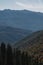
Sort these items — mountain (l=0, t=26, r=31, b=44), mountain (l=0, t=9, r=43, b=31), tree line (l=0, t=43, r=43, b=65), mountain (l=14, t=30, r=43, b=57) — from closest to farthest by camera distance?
tree line (l=0, t=43, r=43, b=65) → mountain (l=14, t=30, r=43, b=57) → mountain (l=0, t=26, r=31, b=44) → mountain (l=0, t=9, r=43, b=31)

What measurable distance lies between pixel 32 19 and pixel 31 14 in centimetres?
367

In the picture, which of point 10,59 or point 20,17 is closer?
point 10,59

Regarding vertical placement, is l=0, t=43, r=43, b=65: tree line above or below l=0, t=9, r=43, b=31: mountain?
below

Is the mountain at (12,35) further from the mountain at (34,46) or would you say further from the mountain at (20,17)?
the mountain at (20,17)

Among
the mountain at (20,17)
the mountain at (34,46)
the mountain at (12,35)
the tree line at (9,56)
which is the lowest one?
the tree line at (9,56)

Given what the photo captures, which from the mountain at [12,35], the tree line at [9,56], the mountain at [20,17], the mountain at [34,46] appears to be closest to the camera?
the tree line at [9,56]

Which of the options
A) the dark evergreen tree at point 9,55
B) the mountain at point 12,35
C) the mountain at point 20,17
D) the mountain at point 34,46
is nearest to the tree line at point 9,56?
the dark evergreen tree at point 9,55

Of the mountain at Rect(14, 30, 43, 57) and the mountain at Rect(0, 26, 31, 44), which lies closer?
the mountain at Rect(14, 30, 43, 57)

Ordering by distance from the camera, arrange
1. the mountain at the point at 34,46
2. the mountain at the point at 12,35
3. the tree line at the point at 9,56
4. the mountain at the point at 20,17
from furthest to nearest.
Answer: the mountain at the point at 20,17 < the mountain at the point at 12,35 < the mountain at the point at 34,46 < the tree line at the point at 9,56

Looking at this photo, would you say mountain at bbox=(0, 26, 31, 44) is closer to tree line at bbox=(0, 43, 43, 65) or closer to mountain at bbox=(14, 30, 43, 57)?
mountain at bbox=(14, 30, 43, 57)

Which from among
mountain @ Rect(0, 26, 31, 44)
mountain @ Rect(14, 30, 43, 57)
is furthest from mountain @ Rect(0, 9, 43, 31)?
mountain @ Rect(14, 30, 43, 57)

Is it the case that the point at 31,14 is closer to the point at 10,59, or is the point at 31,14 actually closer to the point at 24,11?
the point at 24,11

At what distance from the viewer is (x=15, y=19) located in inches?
5664

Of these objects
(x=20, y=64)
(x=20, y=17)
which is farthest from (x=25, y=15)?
(x=20, y=64)
